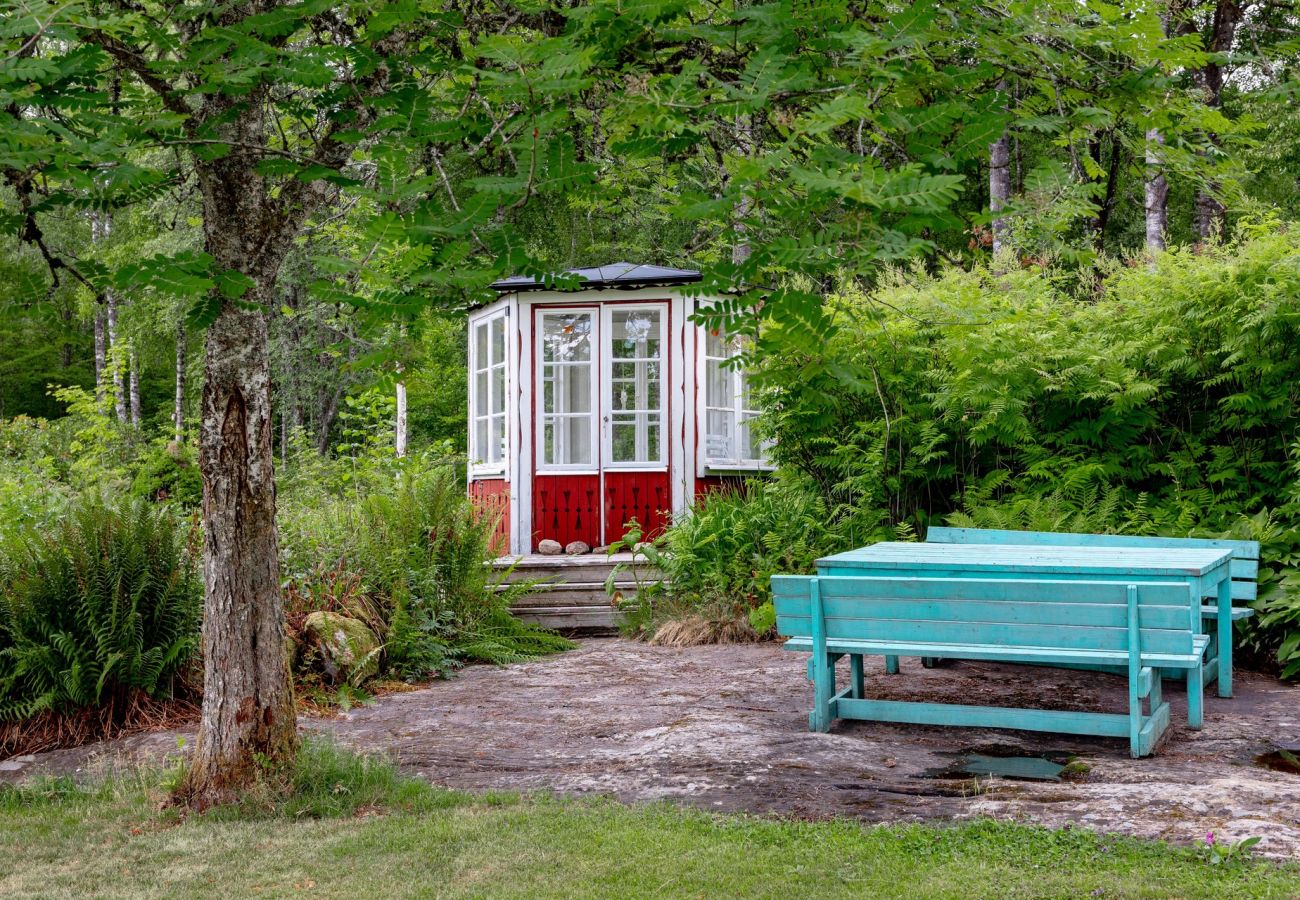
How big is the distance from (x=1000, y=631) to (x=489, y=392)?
28.1ft

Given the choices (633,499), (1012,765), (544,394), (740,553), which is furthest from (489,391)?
(1012,765)

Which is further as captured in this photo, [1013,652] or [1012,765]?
[1013,652]

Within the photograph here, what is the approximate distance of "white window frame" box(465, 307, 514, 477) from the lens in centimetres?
1230

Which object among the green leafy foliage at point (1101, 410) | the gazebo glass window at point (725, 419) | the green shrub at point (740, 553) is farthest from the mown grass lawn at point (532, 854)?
the gazebo glass window at point (725, 419)

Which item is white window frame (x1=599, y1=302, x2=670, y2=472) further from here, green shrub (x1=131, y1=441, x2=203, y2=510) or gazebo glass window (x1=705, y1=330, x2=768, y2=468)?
green shrub (x1=131, y1=441, x2=203, y2=510)

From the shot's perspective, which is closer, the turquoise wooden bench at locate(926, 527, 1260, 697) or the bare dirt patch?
the bare dirt patch

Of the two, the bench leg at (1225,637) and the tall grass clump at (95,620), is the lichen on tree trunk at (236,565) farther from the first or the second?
the bench leg at (1225,637)

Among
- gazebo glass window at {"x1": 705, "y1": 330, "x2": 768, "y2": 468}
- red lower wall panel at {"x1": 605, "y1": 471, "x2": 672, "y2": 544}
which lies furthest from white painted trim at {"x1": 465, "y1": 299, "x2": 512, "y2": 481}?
gazebo glass window at {"x1": 705, "y1": 330, "x2": 768, "y2": 468}

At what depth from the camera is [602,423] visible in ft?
39.6

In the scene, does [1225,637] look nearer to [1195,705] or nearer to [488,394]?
[1195,705]

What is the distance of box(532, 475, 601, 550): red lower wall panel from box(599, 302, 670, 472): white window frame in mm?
329

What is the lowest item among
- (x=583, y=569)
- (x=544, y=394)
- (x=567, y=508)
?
(x=583, y=569)

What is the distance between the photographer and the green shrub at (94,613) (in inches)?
244

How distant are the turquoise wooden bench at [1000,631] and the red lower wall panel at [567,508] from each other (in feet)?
21.0
